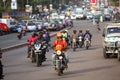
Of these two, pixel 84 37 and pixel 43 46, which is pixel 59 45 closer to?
pixel 43 46

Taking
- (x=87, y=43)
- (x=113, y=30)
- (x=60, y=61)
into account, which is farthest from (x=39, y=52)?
(x=87, y=43)

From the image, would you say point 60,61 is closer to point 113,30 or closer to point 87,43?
point 113,30

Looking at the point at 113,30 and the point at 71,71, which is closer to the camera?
the point at 71,71

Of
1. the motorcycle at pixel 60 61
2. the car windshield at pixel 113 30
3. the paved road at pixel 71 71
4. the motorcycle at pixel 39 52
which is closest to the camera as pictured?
the paved road at pixel 71 71

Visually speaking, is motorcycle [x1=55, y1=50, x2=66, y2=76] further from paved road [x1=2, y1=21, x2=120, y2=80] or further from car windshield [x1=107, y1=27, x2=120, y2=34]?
car windshield [x1=107, y1=27, x2=120, y2=34]

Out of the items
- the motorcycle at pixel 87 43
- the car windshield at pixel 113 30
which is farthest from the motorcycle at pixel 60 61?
the motorcycle at pixel 87 43

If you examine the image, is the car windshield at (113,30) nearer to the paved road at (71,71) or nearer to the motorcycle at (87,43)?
the paved road at (71,71)

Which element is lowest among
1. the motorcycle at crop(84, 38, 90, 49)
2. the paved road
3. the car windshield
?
the motorcycle at crop(84, 38, 90, 49)

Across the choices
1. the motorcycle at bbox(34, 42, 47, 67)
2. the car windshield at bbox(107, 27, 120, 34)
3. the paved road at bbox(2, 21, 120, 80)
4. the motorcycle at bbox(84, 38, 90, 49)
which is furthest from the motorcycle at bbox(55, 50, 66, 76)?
the motorcycle at bbox(84, 38, 90, 49)

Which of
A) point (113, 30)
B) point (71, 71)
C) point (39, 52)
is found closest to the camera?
point (71, 71)

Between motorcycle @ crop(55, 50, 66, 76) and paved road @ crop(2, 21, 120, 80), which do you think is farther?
motorcycle @ crop(55, 50, 66, 76)

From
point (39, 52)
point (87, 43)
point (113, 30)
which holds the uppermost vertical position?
point (113, 30)

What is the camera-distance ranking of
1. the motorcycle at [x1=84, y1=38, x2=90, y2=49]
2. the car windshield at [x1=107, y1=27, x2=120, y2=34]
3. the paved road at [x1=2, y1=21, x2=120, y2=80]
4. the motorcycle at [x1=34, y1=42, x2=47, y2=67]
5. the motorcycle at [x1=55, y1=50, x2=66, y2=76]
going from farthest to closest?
the motorcycle at [x1=84, y1=38, x2=90, y2=49] → the car windshield at [x1=107, y1=27, x2=120, y2=34] → the motorcycle at [x1=34, y1=42, x2=47, y2=67] → the motorcycle at [x1=55, y1=50, x2=66, y2=76] → the paved road at [x1=2, y1=21, x2=120, y2=80]

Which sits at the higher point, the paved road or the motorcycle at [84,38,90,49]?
the paved road
